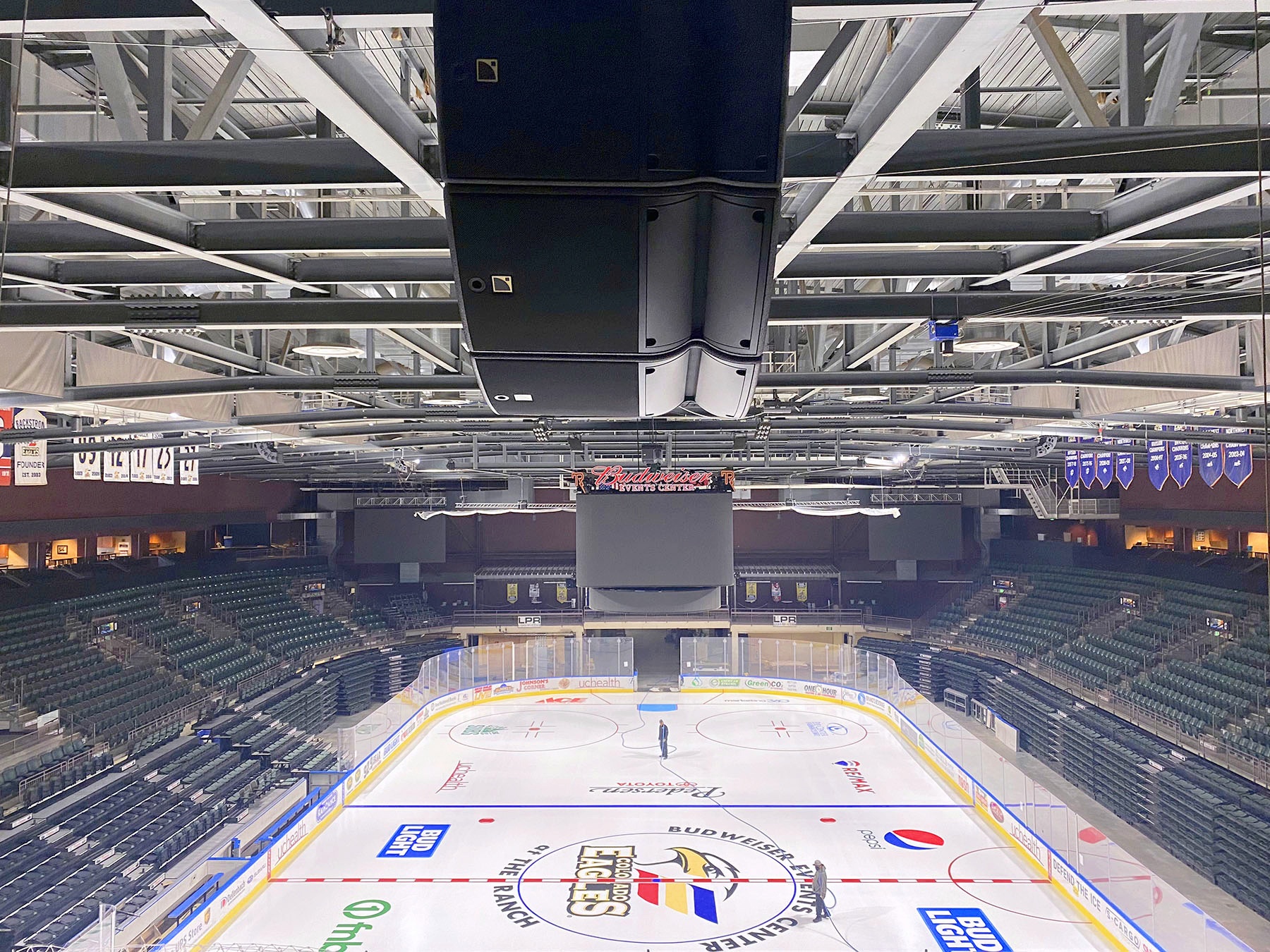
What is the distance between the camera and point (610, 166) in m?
1.48

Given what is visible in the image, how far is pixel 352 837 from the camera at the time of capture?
13609mm

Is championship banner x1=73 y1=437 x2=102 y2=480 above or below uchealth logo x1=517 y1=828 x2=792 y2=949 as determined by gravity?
above

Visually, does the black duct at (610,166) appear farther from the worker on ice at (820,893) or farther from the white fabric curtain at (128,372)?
the worker on ice at (820,893)

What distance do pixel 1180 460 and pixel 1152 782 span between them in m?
5.97

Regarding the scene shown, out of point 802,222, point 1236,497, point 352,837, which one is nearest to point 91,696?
point 352,837

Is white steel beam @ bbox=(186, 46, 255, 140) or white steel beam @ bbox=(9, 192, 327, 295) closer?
white steel beam @ bbox=(186, 46, 255, 140)

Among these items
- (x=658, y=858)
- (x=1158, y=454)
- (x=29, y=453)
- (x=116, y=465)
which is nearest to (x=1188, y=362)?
(x=1158, y=454)

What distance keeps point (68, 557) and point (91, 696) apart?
28.6 ft

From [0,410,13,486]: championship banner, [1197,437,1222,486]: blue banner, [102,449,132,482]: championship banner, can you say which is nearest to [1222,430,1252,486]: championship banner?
[1197,437,1222,486]: blue banner

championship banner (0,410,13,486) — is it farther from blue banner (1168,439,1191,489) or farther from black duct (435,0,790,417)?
blue banner (1168,439,1191,489)

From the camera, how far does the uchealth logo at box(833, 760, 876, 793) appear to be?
1575cm

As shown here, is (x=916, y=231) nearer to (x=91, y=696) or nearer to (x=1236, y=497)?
(x=91, y=696)

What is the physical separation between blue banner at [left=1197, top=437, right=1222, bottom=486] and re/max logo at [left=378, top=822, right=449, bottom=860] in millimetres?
12533

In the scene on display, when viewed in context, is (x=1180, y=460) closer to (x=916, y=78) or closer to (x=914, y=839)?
(x=914, y=839)
